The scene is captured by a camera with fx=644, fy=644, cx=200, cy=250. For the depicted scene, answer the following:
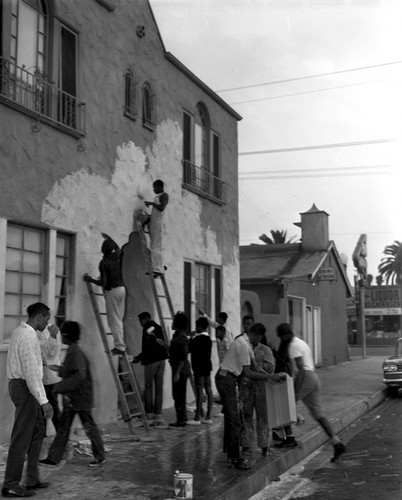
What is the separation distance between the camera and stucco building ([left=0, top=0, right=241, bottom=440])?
8.74 m

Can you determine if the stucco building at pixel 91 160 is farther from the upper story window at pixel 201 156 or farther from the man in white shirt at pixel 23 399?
the man in white shirt at pixel 23 399

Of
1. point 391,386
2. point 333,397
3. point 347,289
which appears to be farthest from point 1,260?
point 347,289

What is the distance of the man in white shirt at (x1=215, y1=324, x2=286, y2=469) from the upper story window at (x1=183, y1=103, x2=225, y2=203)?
639cm

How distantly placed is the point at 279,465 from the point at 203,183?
8012 mm

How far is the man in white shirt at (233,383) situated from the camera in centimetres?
745

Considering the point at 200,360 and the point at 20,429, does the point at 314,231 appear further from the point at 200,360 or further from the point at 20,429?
the point at 20,429

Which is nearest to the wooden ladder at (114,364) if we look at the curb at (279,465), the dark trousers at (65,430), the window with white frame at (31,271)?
the window with white frame at (31,271)

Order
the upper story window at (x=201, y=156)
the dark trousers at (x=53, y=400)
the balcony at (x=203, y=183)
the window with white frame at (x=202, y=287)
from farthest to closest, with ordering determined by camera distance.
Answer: the window with white frame at (x=202, y=287), the upper story window at (x=201, y=156), the balcony at (x=203, y=183), the dark trousers at (x=53, y=400)

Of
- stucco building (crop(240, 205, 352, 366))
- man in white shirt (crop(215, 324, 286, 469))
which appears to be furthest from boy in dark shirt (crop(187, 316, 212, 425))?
stucco building (crop(240, 205, 352, 366))

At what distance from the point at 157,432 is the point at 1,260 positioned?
3.50 m

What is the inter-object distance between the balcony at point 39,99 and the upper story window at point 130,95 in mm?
1420

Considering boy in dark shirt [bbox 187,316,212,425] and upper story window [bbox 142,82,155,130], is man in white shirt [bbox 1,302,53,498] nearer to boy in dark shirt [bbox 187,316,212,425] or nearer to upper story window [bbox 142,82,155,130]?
boy in dark shirt [bbox 187,316,212,425]

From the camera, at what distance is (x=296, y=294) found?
78.5 feet

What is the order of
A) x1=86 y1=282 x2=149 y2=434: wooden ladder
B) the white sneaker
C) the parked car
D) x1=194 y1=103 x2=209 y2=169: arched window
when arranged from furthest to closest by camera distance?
1. the parked car
2. x1=194 y1=103 x2=209 y2=169: arched window
3. the white sneaker
4. x1=86 y1=282 x2=149 y2=434: wooden ladder
